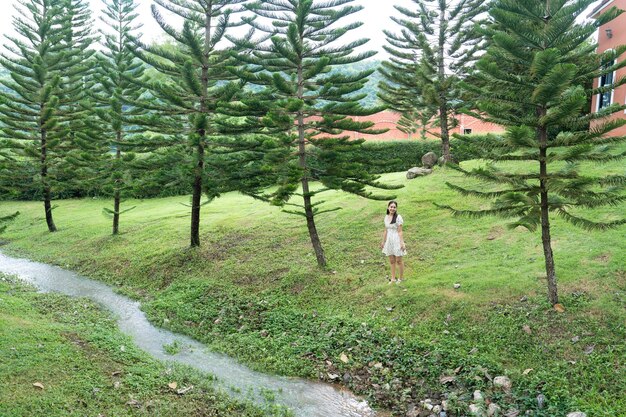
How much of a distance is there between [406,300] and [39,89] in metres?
13.1

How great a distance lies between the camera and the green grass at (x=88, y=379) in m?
5.12

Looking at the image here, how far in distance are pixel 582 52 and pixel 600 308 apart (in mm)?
3240

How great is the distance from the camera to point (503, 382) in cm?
568

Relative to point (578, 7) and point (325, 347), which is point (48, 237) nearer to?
point (325, 347)

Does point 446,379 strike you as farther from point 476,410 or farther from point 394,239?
point 394,239

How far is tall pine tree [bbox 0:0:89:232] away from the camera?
49.3 feet

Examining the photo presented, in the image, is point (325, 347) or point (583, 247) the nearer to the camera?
point (325, 347)

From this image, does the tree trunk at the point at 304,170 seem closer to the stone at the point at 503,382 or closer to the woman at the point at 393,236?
the woman at the point at 393,236

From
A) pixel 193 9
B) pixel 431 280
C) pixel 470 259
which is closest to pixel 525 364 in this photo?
pixel 431 280

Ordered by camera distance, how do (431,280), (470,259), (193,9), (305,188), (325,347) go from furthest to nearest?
(193,9), (305,188), (470,259), (431,280), (325,347)

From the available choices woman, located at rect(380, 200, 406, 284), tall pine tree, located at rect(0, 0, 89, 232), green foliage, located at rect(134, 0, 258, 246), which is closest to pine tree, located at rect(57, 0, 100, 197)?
tall pine tree, located at rect(0, 0, 89, 232)

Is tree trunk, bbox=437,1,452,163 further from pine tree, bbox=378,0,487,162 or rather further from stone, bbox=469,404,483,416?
stone, bbox=469,404,483,416

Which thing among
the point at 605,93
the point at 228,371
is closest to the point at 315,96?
the point at 228,371

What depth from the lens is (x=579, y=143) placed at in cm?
633
